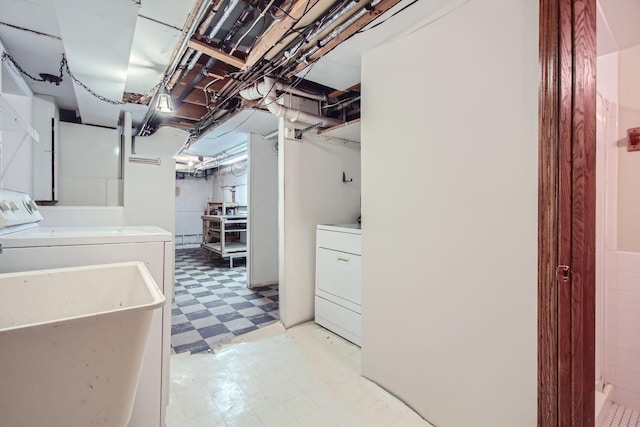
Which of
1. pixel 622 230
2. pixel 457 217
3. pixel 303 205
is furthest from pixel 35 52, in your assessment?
pixel 622 230

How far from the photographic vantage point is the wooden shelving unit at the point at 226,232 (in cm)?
513

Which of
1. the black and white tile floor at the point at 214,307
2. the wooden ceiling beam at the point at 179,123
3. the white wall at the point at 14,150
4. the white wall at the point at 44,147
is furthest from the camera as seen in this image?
the wooden ceiling beam at the point at 179,123

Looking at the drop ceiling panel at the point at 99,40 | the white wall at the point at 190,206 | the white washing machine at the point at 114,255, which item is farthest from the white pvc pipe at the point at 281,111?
the white wall at the point at 190,206

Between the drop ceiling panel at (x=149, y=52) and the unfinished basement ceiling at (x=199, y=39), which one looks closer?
the unfinished basement ceiling at (x=199, y=39)

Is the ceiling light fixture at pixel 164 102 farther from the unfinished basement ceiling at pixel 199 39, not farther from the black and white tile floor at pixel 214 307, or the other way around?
the black and white tile floor at pixel 214 307

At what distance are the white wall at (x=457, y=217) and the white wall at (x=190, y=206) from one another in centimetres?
735

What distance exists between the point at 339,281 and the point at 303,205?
0.79 meters

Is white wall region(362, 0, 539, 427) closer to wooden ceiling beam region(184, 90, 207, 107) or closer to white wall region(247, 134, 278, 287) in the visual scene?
wooden ceiling beam region(184, 90, 207, 107)

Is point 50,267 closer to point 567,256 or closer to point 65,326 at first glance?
point 65,326

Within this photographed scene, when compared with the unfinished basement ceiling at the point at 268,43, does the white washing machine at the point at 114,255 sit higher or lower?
lower

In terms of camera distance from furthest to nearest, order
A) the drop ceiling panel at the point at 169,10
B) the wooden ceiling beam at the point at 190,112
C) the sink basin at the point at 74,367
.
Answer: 1. the wooden ceiling beam at the point at 190,112
2. the drop ceiling panel at the point at 169,10
3. the sink basin at the point at 74,367

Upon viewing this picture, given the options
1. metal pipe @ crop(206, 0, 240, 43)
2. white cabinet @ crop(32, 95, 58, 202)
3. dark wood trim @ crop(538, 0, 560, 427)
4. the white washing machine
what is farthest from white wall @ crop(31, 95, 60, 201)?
dark wood trim @ crop(538, 0, 560, 427)

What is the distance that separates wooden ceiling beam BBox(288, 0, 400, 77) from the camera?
4.77ft

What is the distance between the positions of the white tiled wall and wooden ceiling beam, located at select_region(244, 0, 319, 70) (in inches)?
88.5
